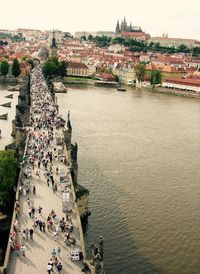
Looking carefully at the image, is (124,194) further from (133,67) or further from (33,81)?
(133,67)

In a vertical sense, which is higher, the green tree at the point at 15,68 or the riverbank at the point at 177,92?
the green tree at the point at 15,68

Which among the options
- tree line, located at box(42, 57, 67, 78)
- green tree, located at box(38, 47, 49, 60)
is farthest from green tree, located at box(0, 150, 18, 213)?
green tree, located at box(38, 47, 49, 60)

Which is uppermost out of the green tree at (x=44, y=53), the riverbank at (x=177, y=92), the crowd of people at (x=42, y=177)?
the crowd of people at (x=42, y=177)

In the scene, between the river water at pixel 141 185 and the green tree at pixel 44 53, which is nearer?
the river water at pixel 141 185

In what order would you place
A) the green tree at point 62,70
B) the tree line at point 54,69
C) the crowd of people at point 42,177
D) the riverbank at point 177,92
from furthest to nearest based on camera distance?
the green tree at point 62,70
the tree line at point 54,69
the riverbank at point 177,92
the crowd of people at point 42,177

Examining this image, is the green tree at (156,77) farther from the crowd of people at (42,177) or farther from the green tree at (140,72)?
the crowd of people at (42,177)

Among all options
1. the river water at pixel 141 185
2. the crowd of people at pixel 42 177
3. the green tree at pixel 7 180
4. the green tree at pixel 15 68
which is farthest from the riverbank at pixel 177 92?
the green tree at pixel 7 180

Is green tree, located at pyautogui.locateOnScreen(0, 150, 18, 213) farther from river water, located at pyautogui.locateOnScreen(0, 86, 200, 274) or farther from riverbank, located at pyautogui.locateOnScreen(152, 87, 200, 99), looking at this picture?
riverbank, located at pyautogui.locateOnScreen(152, 87, 200, 99)

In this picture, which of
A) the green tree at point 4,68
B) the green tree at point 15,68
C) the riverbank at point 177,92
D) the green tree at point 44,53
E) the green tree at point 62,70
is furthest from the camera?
the green tree at point 44,53
